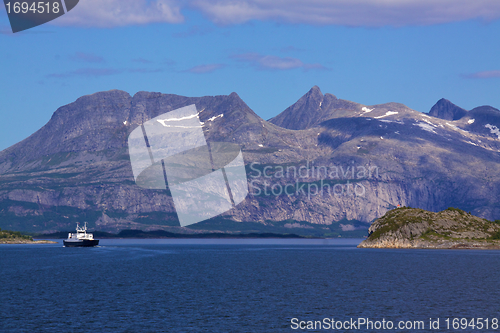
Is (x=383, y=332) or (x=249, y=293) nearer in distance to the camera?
(x=383, y=332)

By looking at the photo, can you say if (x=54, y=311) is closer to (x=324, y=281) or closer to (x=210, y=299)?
(x=210, y=299)

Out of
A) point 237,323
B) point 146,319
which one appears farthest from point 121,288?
point 237,323

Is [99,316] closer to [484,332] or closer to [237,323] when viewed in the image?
[237,323]

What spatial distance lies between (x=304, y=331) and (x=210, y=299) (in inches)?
1323

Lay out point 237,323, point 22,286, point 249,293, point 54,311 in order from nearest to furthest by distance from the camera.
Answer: point 237,323, point 54,311, point 249,293, point 22,286

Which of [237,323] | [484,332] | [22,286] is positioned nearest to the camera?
[484,332]

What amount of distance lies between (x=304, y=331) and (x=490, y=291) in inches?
2334

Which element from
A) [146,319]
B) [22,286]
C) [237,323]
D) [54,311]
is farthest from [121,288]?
[237,323]

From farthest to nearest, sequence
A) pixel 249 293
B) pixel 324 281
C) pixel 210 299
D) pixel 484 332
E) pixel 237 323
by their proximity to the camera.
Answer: pixel 324 281, pixel 249 293, pixel 210 299, pixel 237 323, pixel 484 332

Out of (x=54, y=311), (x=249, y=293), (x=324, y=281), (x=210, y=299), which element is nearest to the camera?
(x=54, y=311)

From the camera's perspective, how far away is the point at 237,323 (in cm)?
7600

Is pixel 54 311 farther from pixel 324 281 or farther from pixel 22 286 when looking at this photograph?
pixel 324 281

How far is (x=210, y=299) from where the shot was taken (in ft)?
331

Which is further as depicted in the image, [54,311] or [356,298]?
[356,298]
